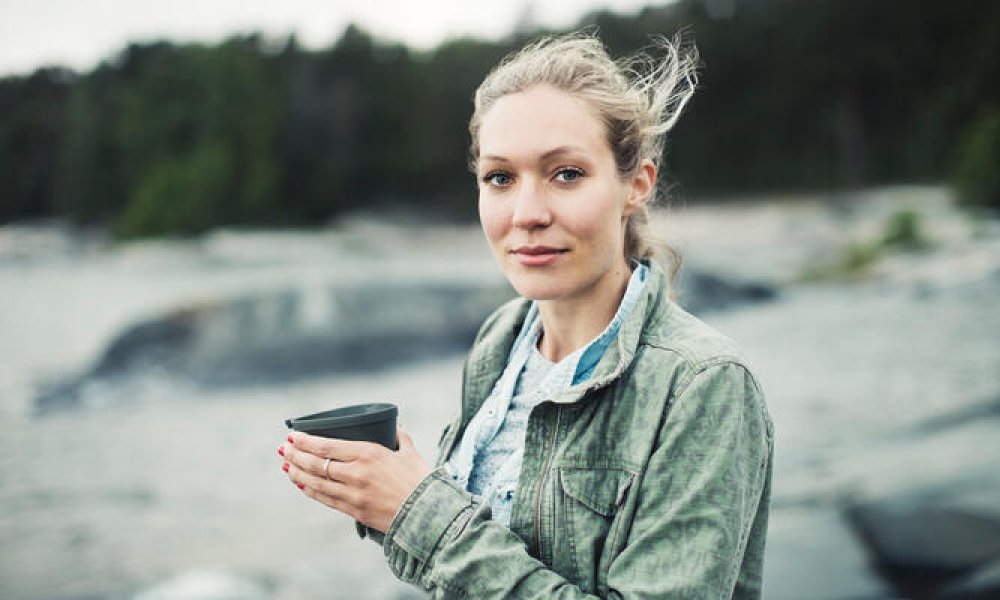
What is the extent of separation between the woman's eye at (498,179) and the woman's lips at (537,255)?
11cm

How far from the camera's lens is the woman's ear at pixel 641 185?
1.39 m

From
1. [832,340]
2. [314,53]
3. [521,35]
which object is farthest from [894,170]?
[314,53]

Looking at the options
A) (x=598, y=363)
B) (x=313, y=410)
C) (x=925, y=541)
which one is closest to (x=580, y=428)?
(x=598, y=363)

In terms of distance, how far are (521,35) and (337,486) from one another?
42.1ft

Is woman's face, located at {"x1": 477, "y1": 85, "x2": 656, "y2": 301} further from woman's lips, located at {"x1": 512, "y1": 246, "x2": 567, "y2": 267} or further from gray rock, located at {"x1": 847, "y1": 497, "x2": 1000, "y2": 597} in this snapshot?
gray rock, located at {"x1": 847, "y1": 497, "x2": 1000, "y2": 597}

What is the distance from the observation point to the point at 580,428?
1.21 metres

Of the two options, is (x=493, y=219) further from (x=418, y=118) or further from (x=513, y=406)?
(x=418, y=118)

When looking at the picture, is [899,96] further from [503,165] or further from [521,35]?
[503,165]

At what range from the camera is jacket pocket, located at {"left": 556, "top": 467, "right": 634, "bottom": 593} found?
115 centimetres

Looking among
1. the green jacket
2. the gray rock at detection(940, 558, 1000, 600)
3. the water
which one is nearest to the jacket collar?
the green jacket

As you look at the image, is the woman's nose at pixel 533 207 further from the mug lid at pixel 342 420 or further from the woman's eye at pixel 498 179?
the mug lid at pixel 342 420

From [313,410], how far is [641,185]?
7537 mm

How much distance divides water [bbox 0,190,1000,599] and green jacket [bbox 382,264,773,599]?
0.69m

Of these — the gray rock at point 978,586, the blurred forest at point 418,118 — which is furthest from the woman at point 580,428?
the blurred forest at point 418,118
